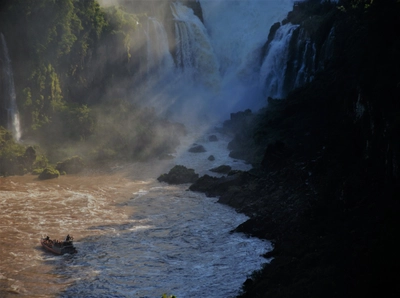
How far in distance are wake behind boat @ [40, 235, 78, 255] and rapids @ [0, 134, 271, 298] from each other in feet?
1.51

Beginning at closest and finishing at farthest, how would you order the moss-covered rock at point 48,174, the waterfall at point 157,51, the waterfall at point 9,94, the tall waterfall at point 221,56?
the moss-covered rock at point 48,174
the waterfall at point 9,94
the tall waterfall at point 221,56
the waterfall at point 157,51

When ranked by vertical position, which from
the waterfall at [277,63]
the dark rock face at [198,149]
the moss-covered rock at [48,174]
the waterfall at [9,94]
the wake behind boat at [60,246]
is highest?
the waterfall at [277,63]

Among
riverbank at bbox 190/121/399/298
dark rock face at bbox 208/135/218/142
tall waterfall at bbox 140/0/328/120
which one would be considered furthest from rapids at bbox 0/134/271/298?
tall waterfall at bbox 140/0/328/120

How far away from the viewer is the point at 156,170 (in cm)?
6222

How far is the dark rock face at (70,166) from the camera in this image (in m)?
59.3

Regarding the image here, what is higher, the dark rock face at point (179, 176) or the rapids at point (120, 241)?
the dark rock face at point (179, 176)

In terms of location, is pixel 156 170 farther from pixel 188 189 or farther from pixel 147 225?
pixel 147 225

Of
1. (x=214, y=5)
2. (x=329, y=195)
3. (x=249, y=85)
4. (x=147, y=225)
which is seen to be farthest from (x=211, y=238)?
(x=214, y=5)

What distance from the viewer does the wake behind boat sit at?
33719 mm

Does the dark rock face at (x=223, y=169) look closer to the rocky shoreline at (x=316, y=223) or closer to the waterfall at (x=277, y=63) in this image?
the rocky shoreline at (x=316, y=223)

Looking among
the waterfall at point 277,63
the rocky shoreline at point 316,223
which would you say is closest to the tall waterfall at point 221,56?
the waterfall at point 277,63

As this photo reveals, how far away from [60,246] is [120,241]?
448 centimetres

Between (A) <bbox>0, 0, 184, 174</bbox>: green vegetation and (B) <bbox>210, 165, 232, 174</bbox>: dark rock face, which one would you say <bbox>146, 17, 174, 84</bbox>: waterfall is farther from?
(B) <bbox>210, 165, 232, 174</bbox>: dark rock face

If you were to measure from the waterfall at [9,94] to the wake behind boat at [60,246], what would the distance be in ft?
99.9
